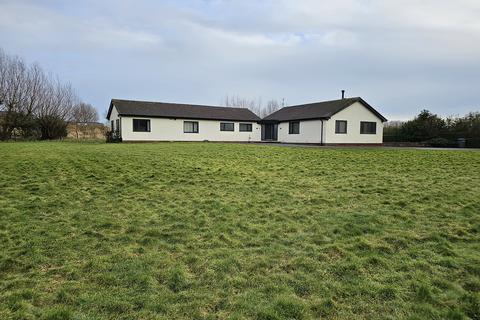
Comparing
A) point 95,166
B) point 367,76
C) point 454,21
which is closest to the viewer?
point 95,166

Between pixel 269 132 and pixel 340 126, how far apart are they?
8607 mm

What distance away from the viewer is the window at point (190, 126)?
1171 inches

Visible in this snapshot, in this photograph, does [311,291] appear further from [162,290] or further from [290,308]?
[162,290]

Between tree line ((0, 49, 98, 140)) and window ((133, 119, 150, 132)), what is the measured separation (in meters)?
11.5

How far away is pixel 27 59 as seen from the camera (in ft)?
107

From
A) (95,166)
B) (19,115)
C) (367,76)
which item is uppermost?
(367,76)

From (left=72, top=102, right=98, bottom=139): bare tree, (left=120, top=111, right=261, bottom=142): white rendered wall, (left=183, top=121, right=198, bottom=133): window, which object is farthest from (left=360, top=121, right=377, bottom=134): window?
(left=72, top=102, right=98, bottom=139): bare tree

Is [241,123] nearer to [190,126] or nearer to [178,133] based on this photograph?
[190,126]

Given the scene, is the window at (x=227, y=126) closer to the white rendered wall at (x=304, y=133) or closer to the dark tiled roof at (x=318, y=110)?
the dark tiled roof at (x=318, y=110)

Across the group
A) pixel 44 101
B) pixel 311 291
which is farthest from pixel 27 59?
pixel 311 291

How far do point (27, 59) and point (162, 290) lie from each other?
1488 inches

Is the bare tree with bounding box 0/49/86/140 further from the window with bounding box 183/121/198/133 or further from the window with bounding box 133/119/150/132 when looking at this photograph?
the window with bounding box 183/121/198/133

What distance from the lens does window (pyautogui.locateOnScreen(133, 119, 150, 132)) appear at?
27453 millimetres

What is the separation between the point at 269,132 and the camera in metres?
34.0
